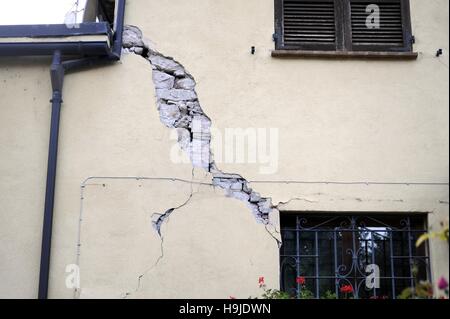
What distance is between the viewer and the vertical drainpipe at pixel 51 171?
5199 mm

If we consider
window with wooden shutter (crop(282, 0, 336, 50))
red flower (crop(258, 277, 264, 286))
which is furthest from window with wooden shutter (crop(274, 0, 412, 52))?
red flower (crop(258, 277, 264, 286))

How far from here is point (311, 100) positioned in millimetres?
5668

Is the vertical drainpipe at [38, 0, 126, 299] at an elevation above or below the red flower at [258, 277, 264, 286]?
above

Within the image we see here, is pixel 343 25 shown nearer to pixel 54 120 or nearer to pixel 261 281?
pixel 261 281

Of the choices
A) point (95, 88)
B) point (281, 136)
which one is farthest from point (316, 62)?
point (95, 88)

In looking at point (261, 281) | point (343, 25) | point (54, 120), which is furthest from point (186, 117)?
point (343, 25)

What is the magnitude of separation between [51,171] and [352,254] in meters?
2.68

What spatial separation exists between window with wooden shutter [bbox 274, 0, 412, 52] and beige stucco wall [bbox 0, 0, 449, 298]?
15cm

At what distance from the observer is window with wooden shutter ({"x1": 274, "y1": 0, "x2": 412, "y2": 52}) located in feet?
19.3

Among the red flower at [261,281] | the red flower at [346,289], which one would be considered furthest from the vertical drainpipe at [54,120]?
the red flower at [346,289]

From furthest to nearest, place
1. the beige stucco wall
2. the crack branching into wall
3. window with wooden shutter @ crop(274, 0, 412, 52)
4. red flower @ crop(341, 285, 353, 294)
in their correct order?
window with wooden shutter @ crop(274, 0, 412, 52), the crack branching into wall, the beige stucco wall, red flower @ crop(341, 285, 353, 294)

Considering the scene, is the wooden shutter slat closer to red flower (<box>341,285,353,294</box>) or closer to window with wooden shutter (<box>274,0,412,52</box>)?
window with wooden shutter (<box>274,0,412,52</box>)

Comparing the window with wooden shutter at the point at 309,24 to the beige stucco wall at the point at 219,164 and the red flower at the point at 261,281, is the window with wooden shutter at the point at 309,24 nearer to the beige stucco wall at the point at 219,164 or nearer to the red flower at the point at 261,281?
the beige stucco wall at the point at 219,164

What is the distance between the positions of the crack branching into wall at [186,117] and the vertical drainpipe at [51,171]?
67 cm
